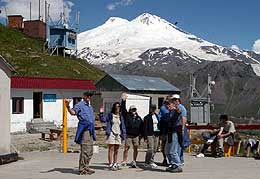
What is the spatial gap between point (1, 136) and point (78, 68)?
4484 centimetres

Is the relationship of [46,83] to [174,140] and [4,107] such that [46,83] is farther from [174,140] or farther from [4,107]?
[174,140]

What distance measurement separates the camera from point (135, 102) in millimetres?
33594

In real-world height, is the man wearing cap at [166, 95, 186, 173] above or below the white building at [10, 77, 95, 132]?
below

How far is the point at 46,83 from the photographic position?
31625 mm

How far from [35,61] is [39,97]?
22.7 meters

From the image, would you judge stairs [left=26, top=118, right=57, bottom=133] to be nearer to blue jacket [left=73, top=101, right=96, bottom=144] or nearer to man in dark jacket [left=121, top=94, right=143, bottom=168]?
man in dark jacket [left=121, top=94, right=143, bottom=168]

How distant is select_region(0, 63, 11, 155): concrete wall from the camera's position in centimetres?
1390

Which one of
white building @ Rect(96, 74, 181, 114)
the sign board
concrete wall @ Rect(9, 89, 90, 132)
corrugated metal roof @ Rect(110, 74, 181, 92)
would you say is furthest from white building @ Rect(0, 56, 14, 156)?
corrugated metal roof @ Rect(110, 74, 181, 92)

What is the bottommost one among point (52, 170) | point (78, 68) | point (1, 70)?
point (52, 170)

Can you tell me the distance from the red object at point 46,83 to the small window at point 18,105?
759mm

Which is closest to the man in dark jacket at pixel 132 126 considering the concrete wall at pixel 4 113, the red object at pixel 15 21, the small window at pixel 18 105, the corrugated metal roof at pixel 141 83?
the concrete wall at pixel 4 113

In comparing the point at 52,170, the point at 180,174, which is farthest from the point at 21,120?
the point at 180,174

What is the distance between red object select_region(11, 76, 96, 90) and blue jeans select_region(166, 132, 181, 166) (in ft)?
61.9

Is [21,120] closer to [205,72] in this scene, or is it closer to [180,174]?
[180,174]
